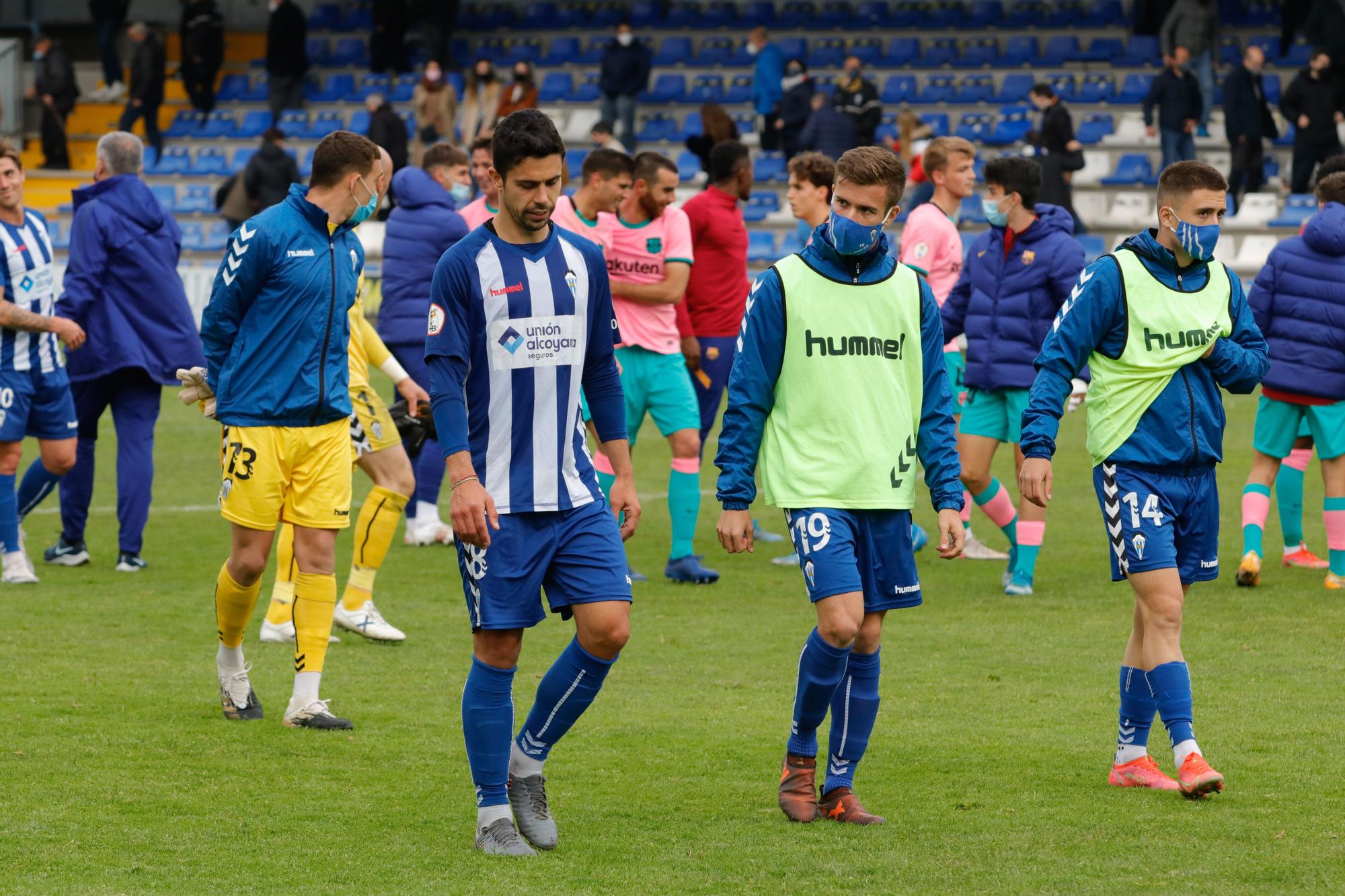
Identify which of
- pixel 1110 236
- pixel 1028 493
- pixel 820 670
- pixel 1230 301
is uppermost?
pixel 1230 301

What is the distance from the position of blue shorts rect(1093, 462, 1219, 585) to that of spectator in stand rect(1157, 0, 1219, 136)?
1927 cm

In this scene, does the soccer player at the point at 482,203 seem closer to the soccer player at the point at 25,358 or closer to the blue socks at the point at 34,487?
the soccer player at the point at 25,358

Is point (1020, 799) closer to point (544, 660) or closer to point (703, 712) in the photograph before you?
point (703, 712)

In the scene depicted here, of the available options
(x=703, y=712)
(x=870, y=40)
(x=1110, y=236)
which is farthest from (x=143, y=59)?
(x=703, y=712)

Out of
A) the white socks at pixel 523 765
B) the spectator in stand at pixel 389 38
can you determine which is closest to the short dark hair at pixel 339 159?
the white socks at pixel 523 765

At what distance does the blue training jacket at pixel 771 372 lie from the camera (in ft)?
16.6

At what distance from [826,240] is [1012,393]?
439 centimetres

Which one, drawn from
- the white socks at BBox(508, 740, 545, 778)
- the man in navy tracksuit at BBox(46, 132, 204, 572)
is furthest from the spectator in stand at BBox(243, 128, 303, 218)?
the white socks at BBox(508, 740, 545, 778)

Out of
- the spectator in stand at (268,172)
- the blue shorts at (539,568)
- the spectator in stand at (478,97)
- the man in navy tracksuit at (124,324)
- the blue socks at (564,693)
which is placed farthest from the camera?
the spectator in stand at (478,97)

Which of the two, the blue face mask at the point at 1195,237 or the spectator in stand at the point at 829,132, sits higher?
the blue face mask at the point at 1195,237

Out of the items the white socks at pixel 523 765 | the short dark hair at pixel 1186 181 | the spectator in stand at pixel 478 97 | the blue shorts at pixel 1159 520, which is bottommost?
the spectator in stand at pixel 478 97

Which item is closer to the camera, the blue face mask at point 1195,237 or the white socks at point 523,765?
the white socks at point 523,765

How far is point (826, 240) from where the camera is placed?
16.7 ft

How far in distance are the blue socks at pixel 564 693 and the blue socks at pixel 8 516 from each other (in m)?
5.23
